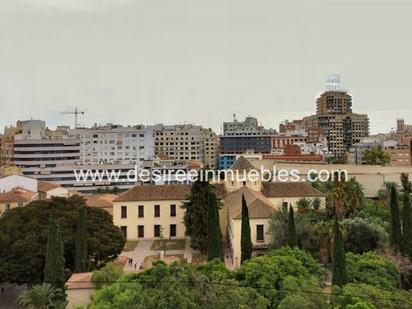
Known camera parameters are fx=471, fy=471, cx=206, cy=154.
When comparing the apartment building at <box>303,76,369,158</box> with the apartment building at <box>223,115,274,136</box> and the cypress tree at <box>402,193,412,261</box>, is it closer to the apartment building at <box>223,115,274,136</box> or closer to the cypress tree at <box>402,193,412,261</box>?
the apartment building at <box>223,115,274,136</box>

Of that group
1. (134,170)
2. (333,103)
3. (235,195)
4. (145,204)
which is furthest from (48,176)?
(333,103)

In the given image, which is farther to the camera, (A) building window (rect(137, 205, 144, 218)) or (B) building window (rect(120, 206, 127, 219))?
(A) building window (rect(137, 205, 144, 218))

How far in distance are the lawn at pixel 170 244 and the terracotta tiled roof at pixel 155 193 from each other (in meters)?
3.32

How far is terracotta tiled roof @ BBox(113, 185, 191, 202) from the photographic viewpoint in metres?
37.7

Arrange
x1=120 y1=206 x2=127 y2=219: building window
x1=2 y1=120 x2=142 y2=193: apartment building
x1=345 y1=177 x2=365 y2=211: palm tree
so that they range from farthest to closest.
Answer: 1. x1=2 y1=120 x2=142 y2=193: apartment building
2. x1=120 y1=206 x2=127 y2=219: building window
3. x1=345 y1=177 x2=365 y2=211: palm tree

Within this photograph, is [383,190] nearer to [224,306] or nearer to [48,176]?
[224,306]

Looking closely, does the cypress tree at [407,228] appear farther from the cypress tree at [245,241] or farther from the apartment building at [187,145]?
the apartment building at [187,145]

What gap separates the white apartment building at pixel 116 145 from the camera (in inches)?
3861

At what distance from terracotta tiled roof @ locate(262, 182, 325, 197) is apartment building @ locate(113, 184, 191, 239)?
260 inches

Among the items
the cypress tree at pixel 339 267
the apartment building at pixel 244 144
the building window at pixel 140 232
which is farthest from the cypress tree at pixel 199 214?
the apartment building at pixel 244 144

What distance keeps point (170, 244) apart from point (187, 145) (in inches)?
3245

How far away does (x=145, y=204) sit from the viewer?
124ft

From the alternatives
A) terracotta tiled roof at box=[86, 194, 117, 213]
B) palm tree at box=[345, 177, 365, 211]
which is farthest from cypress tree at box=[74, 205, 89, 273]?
palm tree at box=[345, 177, 365, 211]

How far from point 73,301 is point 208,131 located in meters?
101
